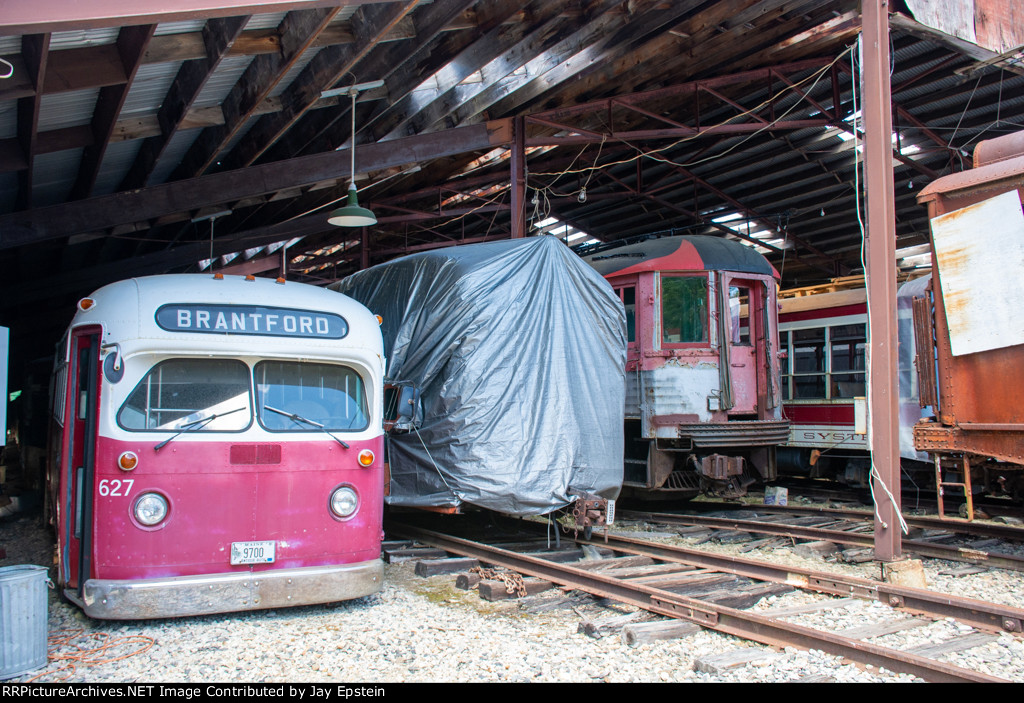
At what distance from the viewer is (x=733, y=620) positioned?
4914 mm

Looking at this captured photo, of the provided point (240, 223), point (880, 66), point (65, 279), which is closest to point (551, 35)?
point (880, 66)

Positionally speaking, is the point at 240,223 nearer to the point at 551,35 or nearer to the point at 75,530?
the point at 551,35

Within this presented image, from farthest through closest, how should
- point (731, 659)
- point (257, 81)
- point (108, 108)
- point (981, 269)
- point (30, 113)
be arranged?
point (257, 81) < point (108, 108) < point (30, 113) < point (981, 269) < point (731, 659)

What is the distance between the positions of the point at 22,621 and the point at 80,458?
4.57 feet

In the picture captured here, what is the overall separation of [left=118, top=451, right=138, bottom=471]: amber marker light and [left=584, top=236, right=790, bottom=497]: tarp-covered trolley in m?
6.61

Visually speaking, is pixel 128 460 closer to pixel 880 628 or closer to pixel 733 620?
pixel 733 620

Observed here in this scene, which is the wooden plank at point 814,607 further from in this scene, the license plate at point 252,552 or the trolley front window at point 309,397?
the license plate at point 252,552

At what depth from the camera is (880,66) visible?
685 cm

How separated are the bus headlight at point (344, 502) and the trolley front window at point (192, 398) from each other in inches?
33.3

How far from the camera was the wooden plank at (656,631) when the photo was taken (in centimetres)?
473

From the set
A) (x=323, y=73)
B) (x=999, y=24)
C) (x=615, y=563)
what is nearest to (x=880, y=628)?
(x=615, y=563)

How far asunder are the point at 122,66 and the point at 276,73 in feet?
5.11

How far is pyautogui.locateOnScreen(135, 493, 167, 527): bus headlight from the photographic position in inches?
196
